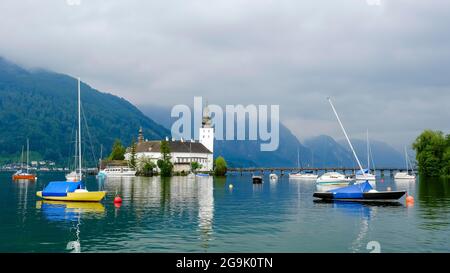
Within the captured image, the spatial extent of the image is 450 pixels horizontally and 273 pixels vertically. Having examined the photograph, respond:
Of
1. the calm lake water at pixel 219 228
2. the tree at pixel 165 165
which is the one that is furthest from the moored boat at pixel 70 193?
the tree at pixel 165 165

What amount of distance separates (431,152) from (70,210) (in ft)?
466

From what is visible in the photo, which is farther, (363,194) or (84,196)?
(363,194)

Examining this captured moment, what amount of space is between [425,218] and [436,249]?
1704 cm

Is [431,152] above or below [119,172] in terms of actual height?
above

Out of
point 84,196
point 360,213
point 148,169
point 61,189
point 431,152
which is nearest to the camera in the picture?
point 360,213

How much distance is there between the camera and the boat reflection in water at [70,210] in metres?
42.2

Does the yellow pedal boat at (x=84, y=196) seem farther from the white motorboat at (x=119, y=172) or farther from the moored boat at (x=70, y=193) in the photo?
the white motorboat at (x=119, y=172)

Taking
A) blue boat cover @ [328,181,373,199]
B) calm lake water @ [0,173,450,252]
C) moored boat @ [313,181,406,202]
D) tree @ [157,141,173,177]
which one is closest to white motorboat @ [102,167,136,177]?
tree @ [157,141,173,177]

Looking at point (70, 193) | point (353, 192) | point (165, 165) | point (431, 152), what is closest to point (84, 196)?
point (70, 193)

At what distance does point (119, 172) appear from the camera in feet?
606

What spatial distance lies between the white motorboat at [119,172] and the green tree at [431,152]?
111543mm

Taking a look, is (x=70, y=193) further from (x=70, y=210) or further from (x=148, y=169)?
(x=148, y=169)

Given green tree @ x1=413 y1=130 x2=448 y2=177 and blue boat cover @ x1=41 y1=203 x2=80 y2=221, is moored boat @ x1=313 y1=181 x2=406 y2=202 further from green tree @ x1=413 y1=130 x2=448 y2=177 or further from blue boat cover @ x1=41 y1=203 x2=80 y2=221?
green tree @ x1=413 y1=130 x2=448 y2=177
